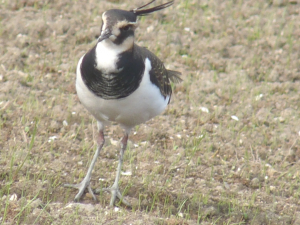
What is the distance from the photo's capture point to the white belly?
4.69 m

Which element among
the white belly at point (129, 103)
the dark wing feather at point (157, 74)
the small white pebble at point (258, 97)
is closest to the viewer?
the white belly at point (129, 103)

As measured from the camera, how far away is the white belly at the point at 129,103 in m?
4.69

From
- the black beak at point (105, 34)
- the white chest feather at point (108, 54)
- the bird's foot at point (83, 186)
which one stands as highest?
the black beak at point (105, 34)

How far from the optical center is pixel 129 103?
4695 mm

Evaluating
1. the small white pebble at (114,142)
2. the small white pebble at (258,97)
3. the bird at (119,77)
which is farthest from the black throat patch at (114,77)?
the small white pebble at (258,97)

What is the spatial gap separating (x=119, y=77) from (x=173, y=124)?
2.17 m

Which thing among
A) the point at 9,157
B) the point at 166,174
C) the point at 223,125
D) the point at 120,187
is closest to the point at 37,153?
the point at 9,157

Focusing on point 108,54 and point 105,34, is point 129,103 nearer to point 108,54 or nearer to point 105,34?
point 108,54

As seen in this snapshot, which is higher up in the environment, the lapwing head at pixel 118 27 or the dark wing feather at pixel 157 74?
the lapwing head at pixel 118 27

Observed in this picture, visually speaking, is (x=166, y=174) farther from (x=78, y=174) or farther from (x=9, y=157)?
(x=9, y=157)

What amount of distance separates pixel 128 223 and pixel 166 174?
113 cm

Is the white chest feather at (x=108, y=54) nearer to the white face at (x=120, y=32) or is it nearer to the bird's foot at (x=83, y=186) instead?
the white face at (x=120, y=32)

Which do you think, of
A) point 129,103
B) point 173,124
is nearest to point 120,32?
point 129,103

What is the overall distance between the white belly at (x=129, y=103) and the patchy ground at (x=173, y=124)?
2.40ft
